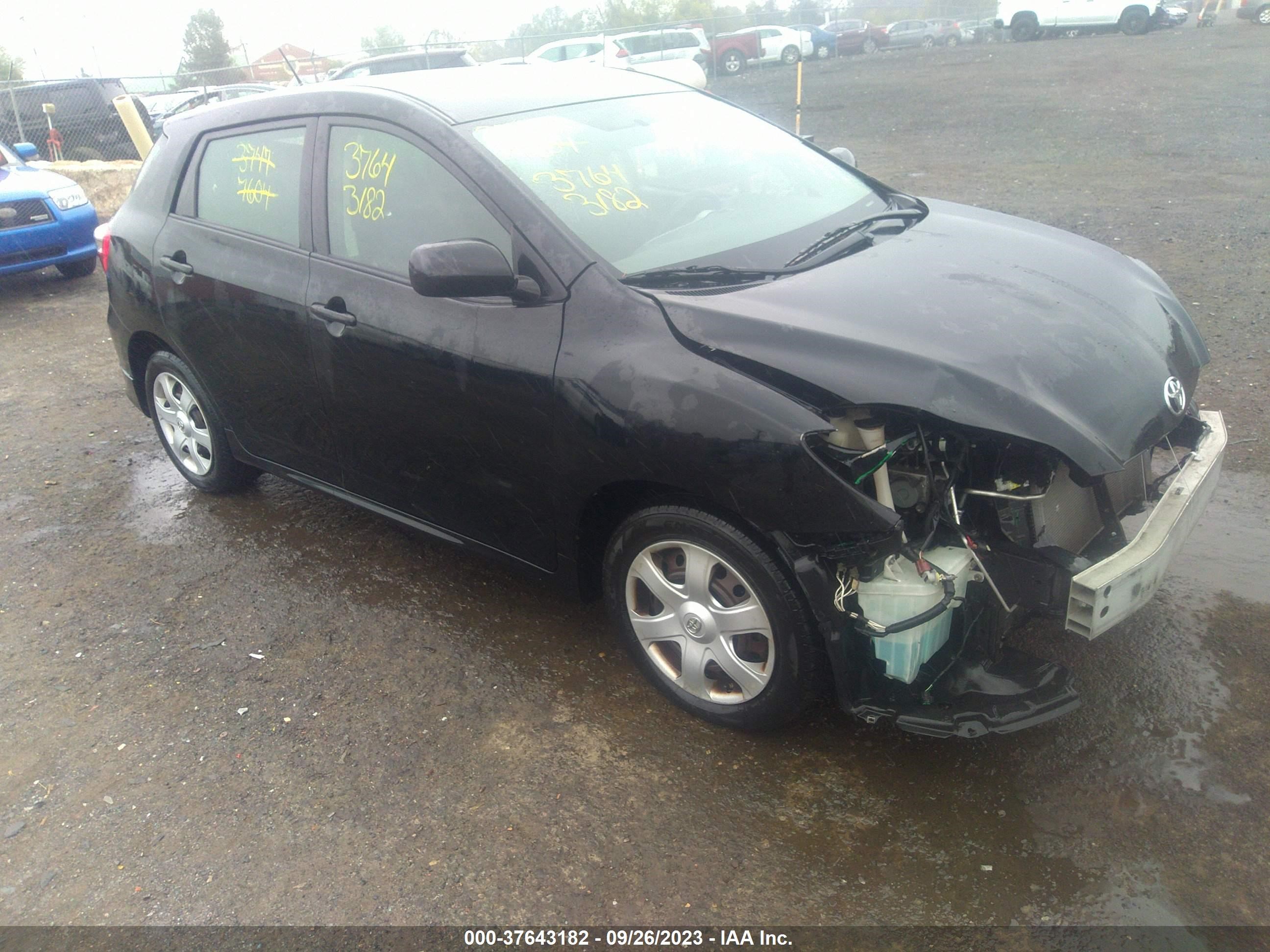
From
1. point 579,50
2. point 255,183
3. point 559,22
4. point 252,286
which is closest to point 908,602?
point 252,286

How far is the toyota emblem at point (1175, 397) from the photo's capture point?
2.84 metres

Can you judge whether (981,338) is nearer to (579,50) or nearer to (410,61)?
(410,61)

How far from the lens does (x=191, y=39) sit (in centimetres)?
5419

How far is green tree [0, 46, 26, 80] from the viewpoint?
41.8 metres

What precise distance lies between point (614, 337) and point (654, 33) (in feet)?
78.0

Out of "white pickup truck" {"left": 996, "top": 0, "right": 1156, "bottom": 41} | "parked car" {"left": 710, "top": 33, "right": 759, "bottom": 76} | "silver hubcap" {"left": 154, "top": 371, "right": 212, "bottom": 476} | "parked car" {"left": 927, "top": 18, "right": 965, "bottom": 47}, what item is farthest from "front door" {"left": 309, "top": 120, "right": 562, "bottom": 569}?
"parked car" {"left": 927, "top": 18, "right": 965, "bottom": 47}

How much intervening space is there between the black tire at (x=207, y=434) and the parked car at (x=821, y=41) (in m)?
30.6

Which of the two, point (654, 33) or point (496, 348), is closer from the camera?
point (496, 348)

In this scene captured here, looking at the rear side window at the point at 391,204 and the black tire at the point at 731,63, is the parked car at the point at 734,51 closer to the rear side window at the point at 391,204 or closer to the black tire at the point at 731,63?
the black tire at the point at 731,63

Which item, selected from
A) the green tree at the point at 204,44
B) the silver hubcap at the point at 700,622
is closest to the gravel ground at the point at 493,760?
the silver hubcap at the point at 700,622

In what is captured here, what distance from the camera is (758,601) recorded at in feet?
9.14

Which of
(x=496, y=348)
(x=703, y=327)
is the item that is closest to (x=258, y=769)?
(x=496, y=348)

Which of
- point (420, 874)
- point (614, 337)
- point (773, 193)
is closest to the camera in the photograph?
point (420, 874)

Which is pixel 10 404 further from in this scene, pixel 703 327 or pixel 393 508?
pixel 703 327
